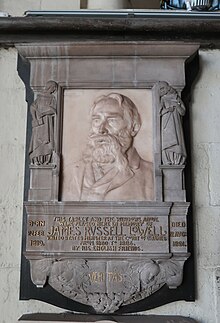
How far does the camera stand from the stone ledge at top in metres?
2.71

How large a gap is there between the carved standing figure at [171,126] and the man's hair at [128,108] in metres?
0.16

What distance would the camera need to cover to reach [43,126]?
9.78ft

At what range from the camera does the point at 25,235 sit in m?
2.92

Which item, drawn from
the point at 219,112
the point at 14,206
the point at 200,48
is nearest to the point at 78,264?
the point at 14,206

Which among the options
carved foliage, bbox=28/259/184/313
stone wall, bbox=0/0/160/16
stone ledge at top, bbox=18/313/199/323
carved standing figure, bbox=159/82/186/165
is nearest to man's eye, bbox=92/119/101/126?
carved standing figure, bbox=159/82/186/165

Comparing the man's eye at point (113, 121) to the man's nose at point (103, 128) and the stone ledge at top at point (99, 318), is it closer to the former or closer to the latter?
the man's nose at point (103, 128)

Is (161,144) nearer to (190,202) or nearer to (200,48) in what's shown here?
(190,202)

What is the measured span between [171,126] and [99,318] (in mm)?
1201

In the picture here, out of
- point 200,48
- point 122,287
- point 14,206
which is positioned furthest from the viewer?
point 200,48

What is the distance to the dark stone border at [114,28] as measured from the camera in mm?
3037

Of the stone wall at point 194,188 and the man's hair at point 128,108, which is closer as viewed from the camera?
the stone wall at point 194,188

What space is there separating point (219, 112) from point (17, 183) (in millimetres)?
1355

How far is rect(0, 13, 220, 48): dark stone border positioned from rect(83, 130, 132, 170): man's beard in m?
0.65

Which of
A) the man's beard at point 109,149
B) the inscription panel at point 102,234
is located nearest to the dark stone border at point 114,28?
the man's beard at point 109,149
